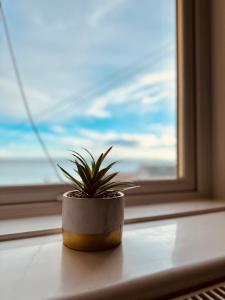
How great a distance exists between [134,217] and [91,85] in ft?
1.57

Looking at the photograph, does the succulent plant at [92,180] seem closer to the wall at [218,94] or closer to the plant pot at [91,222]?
the plant pot at [91,222]

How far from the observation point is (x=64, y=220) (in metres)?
0.52

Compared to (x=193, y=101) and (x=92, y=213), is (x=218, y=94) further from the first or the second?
(x=92, y=213)

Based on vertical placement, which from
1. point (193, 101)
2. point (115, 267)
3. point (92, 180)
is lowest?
point (115, 267)

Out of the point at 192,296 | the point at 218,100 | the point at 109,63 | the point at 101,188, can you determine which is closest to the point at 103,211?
the point at 101,188

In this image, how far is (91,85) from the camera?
0.92 metres


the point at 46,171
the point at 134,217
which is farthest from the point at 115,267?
the point at 46,171

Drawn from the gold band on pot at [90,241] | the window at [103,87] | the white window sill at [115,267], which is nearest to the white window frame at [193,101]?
the window at [103,87]

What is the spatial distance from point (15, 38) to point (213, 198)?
3.09 ft

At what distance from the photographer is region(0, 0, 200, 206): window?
0.82 meters

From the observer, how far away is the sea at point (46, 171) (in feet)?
2.57

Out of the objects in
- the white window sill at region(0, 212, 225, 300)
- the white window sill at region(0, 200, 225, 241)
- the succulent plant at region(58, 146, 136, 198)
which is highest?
the succulent plant at region(58, 146, 136, 198)

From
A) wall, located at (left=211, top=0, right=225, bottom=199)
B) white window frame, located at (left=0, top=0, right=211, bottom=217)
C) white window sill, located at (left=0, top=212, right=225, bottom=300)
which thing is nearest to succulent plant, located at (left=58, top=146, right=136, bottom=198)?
white window sill, located at (left=0, top=212, right=225, bottom=300)

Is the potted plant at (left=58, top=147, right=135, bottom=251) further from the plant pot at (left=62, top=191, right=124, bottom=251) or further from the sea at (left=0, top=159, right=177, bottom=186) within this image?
the sea at (left=0, top=159, right=177, bottom=186)
